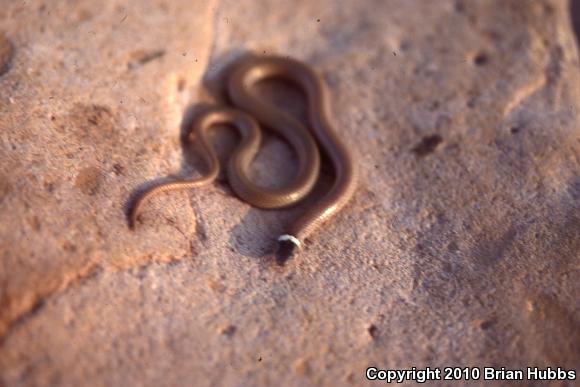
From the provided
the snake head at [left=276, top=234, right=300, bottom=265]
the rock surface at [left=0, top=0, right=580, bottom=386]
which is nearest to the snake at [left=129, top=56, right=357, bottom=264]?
the snake head at [left=276, top=234, right=300, bottom=265]

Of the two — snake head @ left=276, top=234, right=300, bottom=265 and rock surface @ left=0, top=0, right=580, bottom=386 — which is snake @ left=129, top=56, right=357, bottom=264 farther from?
rock surface @ left=0, top=0, right=580, bottom=386

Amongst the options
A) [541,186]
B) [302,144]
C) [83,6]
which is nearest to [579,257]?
[541,186]

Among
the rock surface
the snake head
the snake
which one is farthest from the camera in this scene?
the snake

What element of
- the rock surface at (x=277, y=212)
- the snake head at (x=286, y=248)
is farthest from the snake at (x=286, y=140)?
the rock surface at (x=277, y=212)

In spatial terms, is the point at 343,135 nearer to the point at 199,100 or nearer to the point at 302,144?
the point at 302,144

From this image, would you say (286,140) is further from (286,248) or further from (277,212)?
(286,248)

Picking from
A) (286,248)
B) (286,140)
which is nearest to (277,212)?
(286,248)
